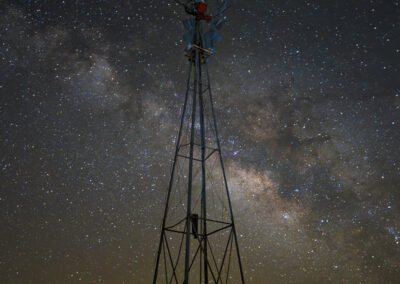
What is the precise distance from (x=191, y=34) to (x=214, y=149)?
15.9 feet

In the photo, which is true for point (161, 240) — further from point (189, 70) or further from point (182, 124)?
point (189, 70)

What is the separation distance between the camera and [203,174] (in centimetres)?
1141

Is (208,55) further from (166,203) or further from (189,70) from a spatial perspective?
(166,203)

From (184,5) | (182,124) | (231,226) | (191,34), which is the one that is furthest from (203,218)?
(184,5)

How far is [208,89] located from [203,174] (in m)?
3.64

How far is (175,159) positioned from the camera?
11.7m

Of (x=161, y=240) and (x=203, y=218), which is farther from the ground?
(x=203, y=218)

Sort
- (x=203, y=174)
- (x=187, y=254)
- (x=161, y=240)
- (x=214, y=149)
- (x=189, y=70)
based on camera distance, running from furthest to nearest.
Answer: (x=189, y=70) → (x=214, y=149) → (x=203, y=174) → (x=161, y=240) → (x=187, y=254)

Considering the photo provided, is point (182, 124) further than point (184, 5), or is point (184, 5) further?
point (184, 5)

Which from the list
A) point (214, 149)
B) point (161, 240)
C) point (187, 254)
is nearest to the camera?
point (187, 254)

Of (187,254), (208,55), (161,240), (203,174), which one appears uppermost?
(208,55)

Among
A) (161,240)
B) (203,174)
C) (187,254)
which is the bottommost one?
(187,254)

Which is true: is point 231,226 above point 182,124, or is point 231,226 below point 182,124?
below

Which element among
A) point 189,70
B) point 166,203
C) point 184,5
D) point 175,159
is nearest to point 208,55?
point 189,70
